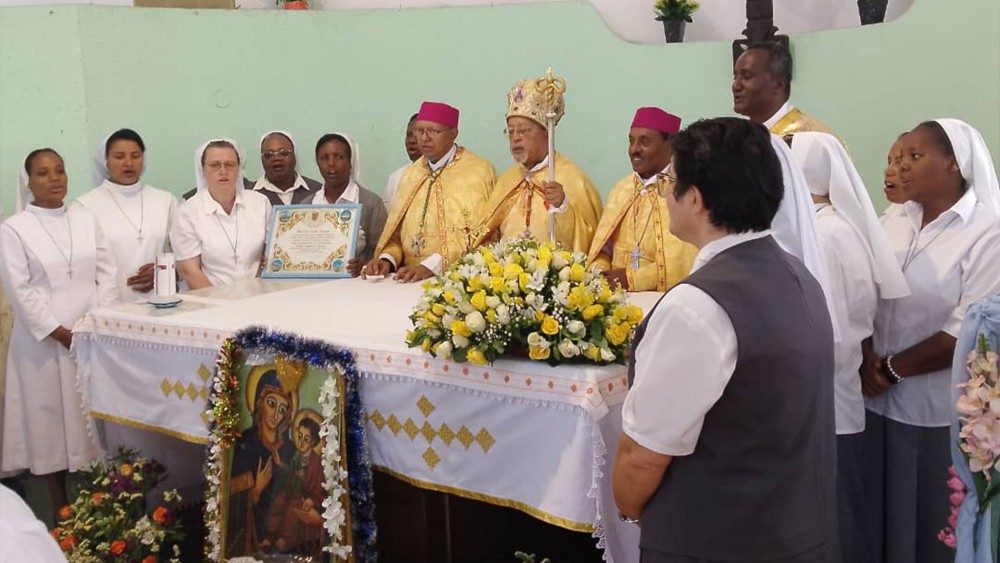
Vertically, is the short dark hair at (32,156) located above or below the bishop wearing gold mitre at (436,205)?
above

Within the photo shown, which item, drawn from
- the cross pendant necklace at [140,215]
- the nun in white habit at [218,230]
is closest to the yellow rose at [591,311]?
the nun in white habit at [218,230]

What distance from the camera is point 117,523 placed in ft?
14.2

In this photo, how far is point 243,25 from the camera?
7461 millimetres

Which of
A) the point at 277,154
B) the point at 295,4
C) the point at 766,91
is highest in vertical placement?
the point at 295,4

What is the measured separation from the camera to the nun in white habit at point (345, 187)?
19.4ft

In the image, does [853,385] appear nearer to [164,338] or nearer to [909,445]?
[909,445]

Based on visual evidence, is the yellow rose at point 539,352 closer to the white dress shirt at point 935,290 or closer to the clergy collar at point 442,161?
the white dress shirt at point 935,290

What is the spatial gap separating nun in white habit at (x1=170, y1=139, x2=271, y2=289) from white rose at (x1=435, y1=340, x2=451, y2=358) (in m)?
2.50

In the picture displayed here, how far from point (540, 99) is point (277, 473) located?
1.99m

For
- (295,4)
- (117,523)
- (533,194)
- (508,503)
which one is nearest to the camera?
(508,503)

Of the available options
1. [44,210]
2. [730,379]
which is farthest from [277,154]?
[730,379]

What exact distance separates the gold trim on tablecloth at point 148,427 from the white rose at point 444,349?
1514 mm

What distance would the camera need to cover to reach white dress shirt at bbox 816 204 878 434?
3.40 metres

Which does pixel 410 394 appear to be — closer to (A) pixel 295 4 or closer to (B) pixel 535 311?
(B) pixel 535 311
